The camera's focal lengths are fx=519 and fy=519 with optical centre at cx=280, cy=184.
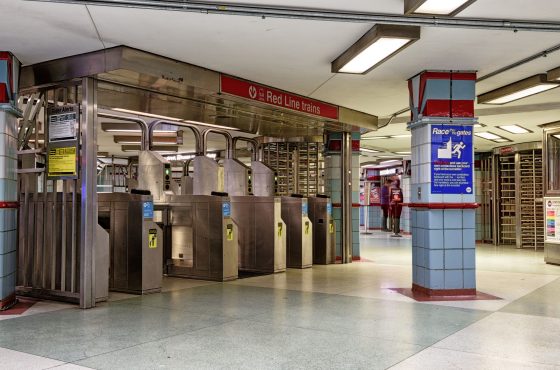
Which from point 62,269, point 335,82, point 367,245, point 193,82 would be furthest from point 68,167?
point 367,245

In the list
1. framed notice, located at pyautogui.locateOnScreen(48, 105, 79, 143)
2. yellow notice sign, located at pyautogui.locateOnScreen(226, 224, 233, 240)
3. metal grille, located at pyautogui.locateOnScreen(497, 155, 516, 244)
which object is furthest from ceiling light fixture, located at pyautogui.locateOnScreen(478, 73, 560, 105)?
metal grille, located at pyautogui.locateOnScreen(497, 155, 516, 244)

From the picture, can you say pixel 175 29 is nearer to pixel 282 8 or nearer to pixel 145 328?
pixel 282 8

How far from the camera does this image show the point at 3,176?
6.17 meters

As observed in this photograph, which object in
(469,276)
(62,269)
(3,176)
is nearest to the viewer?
(3,176)

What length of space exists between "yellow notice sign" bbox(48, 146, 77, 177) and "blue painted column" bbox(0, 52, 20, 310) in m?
0.43

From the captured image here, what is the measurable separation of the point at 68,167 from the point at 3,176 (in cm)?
73

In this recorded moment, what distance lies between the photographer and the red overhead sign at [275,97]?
731 centimetres

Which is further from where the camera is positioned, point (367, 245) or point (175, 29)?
point (367, 245)

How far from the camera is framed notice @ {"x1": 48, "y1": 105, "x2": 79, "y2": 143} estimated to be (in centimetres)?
646

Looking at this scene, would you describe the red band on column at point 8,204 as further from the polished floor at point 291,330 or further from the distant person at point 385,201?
the distant person at point 385,201

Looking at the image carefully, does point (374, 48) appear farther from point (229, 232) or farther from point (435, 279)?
point (229, 232)

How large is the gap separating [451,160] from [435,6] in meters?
2.83

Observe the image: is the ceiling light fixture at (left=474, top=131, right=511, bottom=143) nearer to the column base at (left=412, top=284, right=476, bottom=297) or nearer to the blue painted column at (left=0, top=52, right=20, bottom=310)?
the column base at (left=412, top=284, right=476, bottom=297)

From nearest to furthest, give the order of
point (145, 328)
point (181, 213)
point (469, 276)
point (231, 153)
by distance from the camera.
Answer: point (145, 328) < point (469, 276) < point (181, 213) < point (231, 153)
